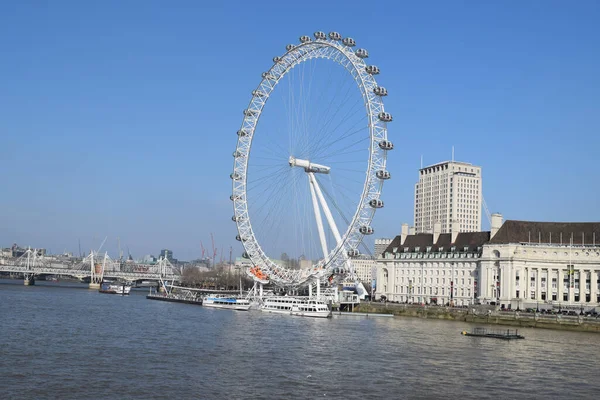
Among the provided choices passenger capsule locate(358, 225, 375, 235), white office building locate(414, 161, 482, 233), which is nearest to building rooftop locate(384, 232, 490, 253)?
passenger capsule locate(358, 225, 375, 235)

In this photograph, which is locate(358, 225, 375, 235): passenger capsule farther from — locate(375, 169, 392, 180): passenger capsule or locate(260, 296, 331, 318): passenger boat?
locate(260, 296, 331, 318): passenger boat

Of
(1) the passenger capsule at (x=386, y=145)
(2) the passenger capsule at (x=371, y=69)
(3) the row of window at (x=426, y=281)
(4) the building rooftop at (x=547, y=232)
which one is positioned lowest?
(3) the row of window at (x=426, y=281)

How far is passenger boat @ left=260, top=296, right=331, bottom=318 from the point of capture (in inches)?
3359

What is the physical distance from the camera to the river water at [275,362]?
1266 inches

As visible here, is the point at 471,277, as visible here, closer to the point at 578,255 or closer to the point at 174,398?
the point at 578,255

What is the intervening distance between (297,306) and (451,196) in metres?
100

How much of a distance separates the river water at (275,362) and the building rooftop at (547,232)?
28.4 metres

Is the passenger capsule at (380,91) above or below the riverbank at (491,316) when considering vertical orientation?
above

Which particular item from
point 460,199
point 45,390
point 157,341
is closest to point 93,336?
point 157,341

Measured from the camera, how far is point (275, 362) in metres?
40.8

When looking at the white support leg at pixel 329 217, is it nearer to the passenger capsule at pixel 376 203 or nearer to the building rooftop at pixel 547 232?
the passenger capsule at pixel 376 203

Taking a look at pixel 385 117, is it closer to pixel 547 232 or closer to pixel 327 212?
pixel 327 212

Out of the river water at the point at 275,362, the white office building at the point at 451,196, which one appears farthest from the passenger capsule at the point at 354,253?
the white office building at the point at 451,196

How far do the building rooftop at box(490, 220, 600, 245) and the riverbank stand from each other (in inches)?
475
